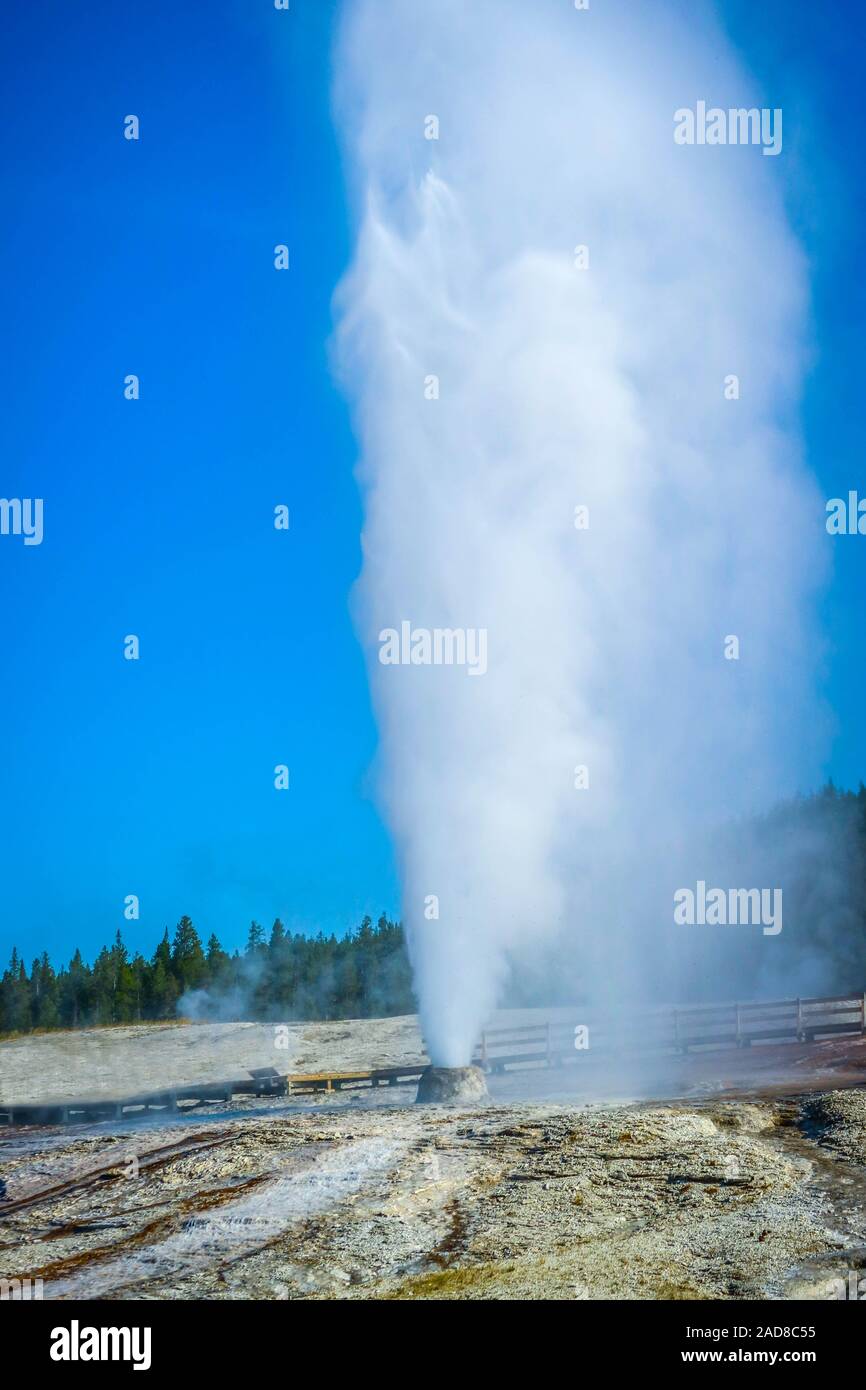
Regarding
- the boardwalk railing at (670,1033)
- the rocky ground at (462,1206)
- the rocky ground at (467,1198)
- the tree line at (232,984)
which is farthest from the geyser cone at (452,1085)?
the tree line at (232,984)

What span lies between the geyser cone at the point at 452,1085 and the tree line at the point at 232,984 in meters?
37.9

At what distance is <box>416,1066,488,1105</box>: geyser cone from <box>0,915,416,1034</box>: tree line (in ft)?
124

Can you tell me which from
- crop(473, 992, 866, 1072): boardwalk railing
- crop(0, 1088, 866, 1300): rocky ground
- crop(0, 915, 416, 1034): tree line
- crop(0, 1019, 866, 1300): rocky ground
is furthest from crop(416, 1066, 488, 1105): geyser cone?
crop(0, 915, 416, 1034): tree line

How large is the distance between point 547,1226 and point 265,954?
228ft

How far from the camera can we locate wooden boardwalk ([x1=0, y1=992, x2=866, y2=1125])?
1108 inches

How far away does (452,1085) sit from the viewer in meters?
23.1

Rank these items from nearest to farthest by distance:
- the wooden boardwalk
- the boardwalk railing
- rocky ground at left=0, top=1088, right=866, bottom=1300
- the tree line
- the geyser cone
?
rocky ground at left=0, top=1088, right=866, bottom=1300 < the geyser cone < the wooden boardwalk < the boardwalk railing < the tree line

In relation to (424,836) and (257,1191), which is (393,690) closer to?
(424,836)

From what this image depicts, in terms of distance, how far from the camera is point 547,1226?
12.1 metres

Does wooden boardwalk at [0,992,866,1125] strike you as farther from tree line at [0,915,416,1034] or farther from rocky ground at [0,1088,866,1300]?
tree line at [0,915,416,1034]

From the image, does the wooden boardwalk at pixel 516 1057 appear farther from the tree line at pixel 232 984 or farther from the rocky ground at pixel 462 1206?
the tree line at pixel 232 984

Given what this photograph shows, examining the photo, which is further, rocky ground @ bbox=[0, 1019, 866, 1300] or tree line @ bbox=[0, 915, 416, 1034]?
tree line @ bbox=[0, 915, 416, 1034]

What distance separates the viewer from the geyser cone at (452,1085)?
75.4ft

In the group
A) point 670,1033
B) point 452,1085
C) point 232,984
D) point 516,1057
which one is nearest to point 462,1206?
point 452,1085
